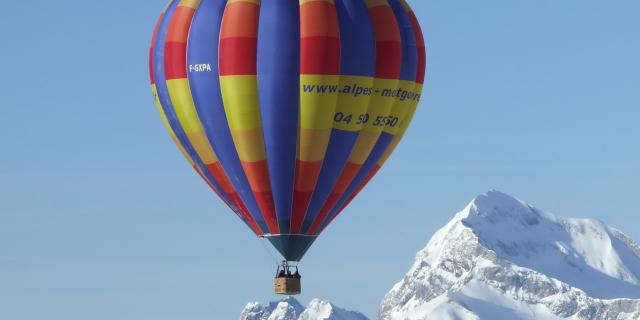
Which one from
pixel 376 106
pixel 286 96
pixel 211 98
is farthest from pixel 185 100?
pixel 376 106

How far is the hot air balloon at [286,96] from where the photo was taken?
90.8m

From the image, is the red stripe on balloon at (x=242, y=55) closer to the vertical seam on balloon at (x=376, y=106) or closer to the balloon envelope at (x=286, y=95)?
the balloon envelope at (x=286, y=95)

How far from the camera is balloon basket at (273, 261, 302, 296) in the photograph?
90.0m

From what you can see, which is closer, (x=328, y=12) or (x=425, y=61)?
(x=328, y=12)

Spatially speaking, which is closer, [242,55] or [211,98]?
[242,55]

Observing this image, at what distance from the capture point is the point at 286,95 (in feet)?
298

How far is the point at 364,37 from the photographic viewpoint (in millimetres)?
91875

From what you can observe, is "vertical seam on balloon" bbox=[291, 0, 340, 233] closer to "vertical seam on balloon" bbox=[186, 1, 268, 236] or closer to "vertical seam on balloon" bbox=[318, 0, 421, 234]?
"vertical seam on balloon" bbox=[186, 1, 268, 236]

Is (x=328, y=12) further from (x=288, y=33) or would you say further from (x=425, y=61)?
(x=425, y=61)

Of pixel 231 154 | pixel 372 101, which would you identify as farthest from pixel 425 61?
pixel 231 154

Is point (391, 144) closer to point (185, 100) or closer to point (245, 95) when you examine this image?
point (245, 95)

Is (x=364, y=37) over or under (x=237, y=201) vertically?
over

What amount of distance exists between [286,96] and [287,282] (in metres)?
9.55

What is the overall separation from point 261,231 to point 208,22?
37.2 ft
